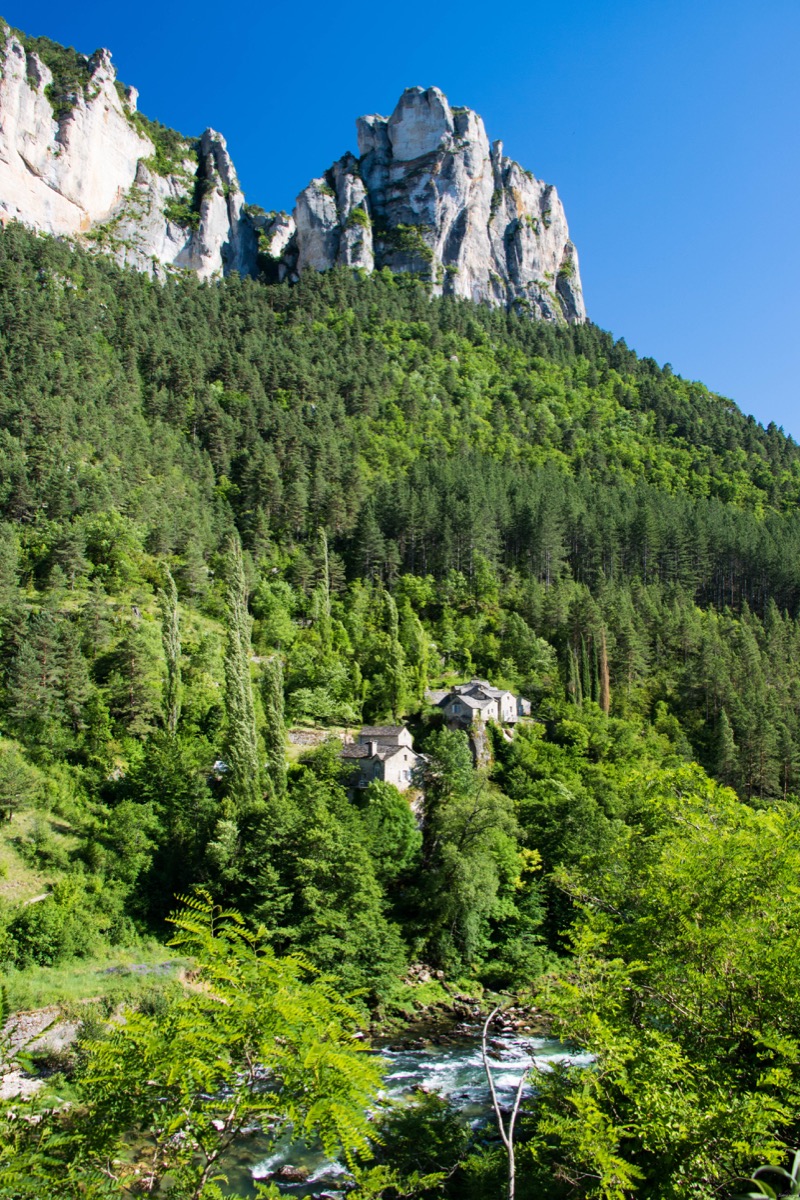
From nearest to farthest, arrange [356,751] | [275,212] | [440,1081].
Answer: [440,1081] < [356,751] < [275,212]

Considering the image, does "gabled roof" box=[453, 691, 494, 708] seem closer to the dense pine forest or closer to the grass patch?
the dense pine forest

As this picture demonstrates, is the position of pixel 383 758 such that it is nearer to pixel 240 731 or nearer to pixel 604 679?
pixel 240 731

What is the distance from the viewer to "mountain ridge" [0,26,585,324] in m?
126

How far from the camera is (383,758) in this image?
49.0 meters

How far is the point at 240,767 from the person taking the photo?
1720 inches

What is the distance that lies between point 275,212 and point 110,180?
45.0 m

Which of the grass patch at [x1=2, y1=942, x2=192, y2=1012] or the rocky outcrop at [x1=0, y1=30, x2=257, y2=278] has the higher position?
the rocky outcrop at [x1=0, y1=30, x2=257, y2=278]

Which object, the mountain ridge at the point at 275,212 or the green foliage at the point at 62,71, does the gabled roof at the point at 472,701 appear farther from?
the green foliage at the point at 62,71

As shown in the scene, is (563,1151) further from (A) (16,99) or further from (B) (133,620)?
(A) (16,99)

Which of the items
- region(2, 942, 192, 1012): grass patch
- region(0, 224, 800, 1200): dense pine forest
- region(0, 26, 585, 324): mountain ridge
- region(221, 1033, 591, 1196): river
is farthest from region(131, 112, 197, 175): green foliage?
region(221, 1033, 591, 1196): river

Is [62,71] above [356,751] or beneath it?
above

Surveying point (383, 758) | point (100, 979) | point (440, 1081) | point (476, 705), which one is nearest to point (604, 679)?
point (476, 705)

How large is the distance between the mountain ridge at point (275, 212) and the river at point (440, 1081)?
445 ft

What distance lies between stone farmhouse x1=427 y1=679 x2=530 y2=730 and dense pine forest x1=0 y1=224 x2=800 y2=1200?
1.70 metres
